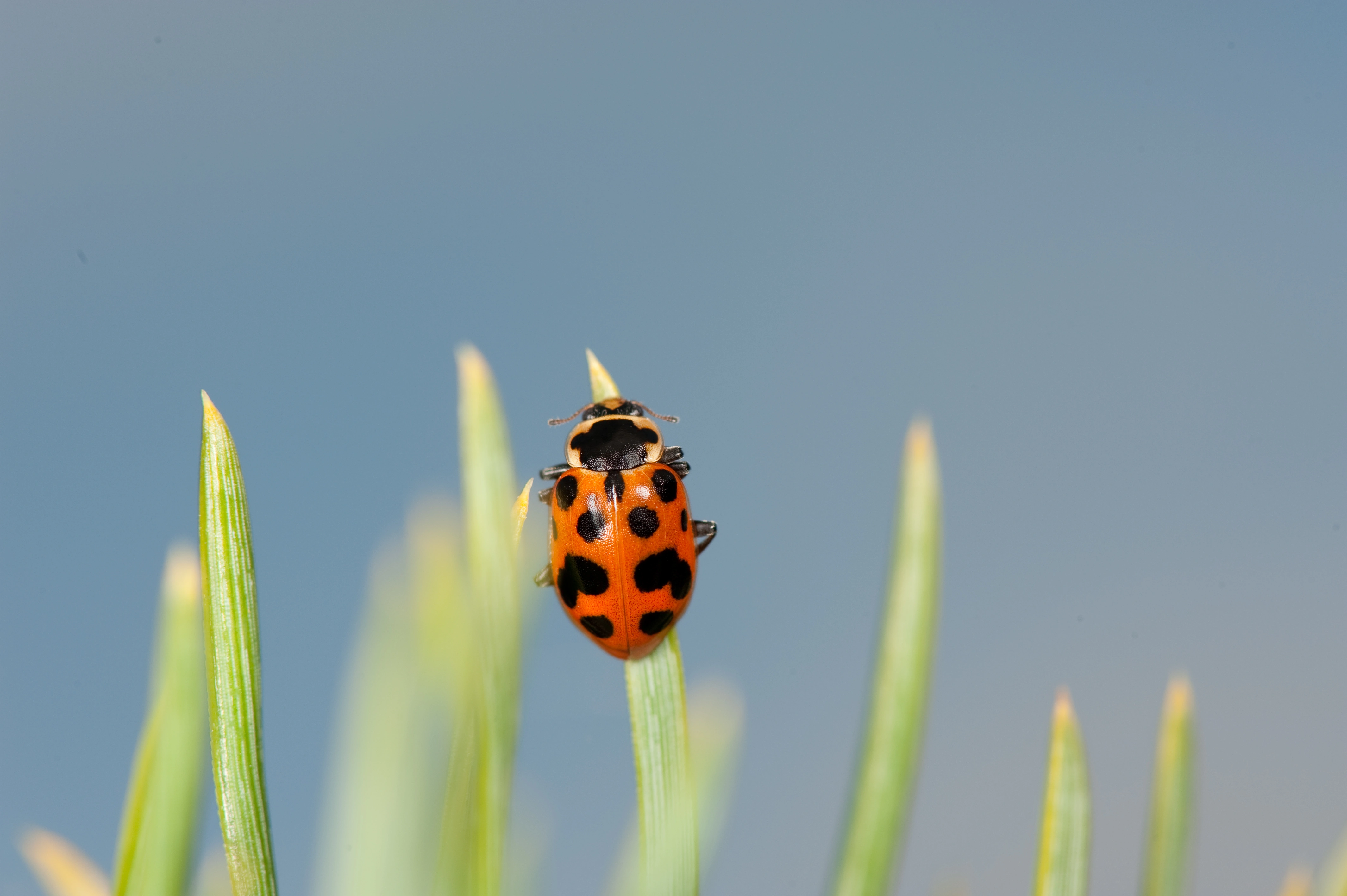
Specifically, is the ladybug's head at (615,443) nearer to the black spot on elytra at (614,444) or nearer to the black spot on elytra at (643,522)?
the black spot on elytra at (614,444)

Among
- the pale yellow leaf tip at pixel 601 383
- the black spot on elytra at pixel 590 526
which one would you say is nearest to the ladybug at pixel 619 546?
the black spot on elytra at pixel 590 526

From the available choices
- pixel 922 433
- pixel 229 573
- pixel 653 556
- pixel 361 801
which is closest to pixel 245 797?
pixel 229 573

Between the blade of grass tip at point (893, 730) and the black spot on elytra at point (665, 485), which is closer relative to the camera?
the blade of grass tip at point (893, 730)

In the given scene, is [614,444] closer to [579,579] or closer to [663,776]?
[579,579]

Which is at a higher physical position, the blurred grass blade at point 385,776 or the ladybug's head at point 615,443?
the ladybug's head at point 615,443

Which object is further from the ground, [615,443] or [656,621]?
[615,443]

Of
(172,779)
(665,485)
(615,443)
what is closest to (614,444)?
(615,443)

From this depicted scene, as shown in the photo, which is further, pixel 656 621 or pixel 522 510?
pixel 656 621
